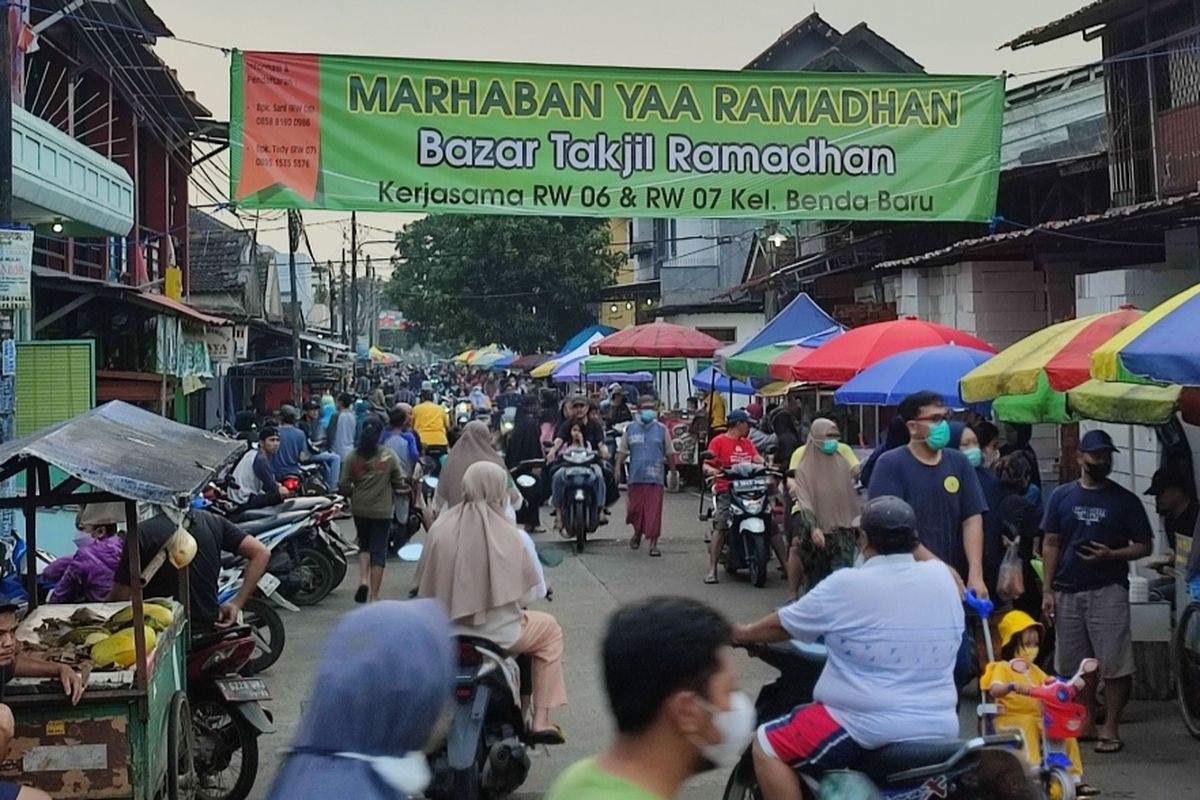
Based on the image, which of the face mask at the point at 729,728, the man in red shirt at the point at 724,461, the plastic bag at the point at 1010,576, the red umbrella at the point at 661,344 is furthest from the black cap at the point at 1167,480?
the red umbrella at the point at 661,344

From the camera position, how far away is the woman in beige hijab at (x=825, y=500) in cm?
1048

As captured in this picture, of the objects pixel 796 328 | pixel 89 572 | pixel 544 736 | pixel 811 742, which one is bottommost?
pixel 544 736

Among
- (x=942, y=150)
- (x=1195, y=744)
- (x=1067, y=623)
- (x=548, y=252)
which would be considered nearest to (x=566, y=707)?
(x=1067, y=623)

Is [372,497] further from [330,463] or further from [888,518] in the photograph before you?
[888,518]

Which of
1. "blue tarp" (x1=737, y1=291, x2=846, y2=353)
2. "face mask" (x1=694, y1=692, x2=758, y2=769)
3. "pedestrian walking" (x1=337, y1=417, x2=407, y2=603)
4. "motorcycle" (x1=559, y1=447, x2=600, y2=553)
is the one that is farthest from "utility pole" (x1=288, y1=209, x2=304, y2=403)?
"face mask" (x1=694, y1=692, x2=758, y2=769)

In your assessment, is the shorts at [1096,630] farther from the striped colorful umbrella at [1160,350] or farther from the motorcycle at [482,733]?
the motorcycle at [482,733]

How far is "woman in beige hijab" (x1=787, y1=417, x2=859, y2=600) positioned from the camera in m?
10.5

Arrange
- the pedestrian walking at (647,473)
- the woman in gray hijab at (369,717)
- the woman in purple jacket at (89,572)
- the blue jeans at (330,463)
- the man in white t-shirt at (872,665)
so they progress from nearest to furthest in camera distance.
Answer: the woman in gray hijab at (369,717) < the man in white t-shirt at (872,665) < the woman in purple jacket at (89,572) < the pedestrian walking at (647,473) < the blue jeans at (330,463)

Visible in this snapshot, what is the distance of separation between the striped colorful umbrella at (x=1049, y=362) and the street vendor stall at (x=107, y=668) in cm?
492

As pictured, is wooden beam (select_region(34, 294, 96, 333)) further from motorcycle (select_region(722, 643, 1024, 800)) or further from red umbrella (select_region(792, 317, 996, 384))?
motorcycle (select_region(722, 643, 1024, 800))

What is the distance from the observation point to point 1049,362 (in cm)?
859

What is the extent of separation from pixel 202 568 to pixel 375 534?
476 centimetres

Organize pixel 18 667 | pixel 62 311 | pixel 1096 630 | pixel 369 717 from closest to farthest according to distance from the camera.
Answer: pixel 369 717 → pixel 18 667 → pixel 1096 630 → pixel 62 311

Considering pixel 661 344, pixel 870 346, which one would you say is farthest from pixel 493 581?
pixel 661 344
